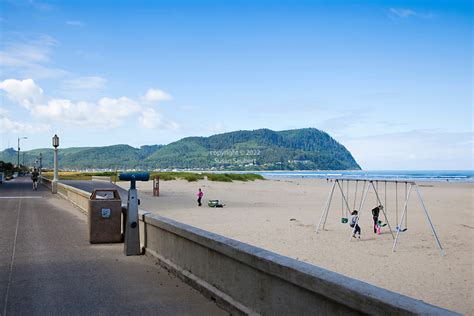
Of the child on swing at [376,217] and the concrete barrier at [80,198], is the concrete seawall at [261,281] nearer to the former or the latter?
the concrete barrier at [80,198]

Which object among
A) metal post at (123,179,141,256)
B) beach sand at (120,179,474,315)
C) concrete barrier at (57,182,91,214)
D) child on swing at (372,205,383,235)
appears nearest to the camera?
metal post at (123,179,141,256)

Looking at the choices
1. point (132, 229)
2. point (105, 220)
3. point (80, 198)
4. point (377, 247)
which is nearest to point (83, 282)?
point (132, 229)

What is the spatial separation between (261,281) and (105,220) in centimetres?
642

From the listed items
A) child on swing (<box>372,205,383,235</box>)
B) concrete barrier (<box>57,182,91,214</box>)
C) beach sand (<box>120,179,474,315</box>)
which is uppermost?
concrete barrier (<box>57,182,91,214</box>)

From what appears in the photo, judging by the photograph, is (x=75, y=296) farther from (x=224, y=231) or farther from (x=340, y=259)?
(x=224, y=231)

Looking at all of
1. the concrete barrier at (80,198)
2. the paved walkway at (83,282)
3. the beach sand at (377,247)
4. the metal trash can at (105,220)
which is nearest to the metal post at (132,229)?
the paved walkway at (83,282)

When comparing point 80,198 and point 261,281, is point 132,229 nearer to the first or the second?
point 261,281

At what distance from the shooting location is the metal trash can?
10.4 metres

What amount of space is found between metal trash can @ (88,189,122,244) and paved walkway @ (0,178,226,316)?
0.32m

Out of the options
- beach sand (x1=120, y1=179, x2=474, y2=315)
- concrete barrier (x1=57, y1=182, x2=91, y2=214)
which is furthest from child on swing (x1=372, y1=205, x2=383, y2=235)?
concrete barrier (x1=57, y1=182, x2=91, y2=214)

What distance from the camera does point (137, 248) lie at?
930 centimetres

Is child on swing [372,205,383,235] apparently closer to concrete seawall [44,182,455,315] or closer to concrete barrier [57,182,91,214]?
concrete barrier [57,182,91,214]

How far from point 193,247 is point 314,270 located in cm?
305

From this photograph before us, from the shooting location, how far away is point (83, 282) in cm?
724
